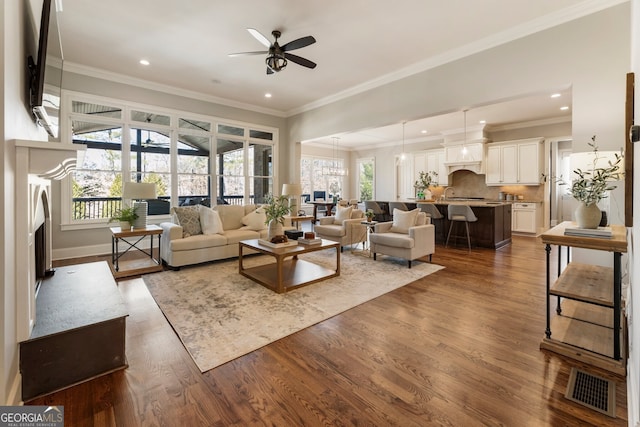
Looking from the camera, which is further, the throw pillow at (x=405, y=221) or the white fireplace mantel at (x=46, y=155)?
the throw pillow at (x=405, y=221)

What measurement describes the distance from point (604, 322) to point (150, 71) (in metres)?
6.71

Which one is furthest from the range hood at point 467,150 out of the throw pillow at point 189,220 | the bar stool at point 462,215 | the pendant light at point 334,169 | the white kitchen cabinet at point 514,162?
the throw pillow at point 189,220

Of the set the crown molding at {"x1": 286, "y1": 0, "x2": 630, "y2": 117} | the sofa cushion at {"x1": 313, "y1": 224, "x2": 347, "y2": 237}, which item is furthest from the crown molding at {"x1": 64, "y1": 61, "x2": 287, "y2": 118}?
the sofa cushion at {"x1": 313, "y1": 224, "x2": 347, "y2": 237}

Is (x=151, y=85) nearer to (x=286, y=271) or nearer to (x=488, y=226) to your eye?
(x=286, y=271)

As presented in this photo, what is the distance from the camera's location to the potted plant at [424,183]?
28.7 ft

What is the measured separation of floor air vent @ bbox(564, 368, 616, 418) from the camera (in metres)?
1.57

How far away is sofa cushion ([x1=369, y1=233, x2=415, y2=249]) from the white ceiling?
106 inches

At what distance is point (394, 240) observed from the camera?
441 cm

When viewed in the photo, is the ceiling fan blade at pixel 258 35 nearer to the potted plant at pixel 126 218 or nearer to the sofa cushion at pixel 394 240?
the potted plant at pixel 126 218

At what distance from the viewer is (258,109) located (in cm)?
703

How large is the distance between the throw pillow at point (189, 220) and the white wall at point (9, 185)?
9.66ft

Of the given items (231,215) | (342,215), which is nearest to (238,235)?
(231,215)

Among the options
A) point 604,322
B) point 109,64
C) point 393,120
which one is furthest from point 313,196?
point 604,322

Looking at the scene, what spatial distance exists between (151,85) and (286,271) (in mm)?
4487
